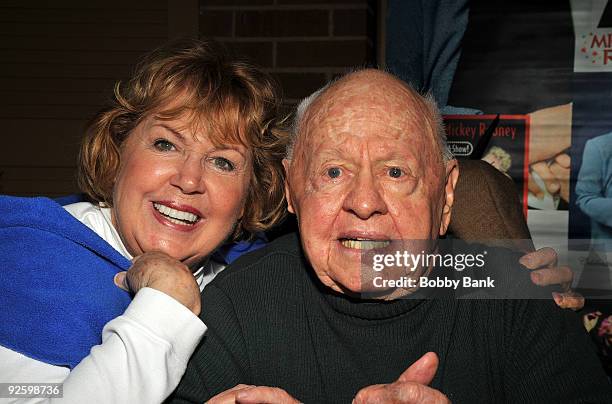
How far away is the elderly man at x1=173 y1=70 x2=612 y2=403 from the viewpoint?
1.46 m

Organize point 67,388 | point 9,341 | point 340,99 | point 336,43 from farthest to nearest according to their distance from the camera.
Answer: point 336,43 → point 340,99 → point 9,341 → point 67,388

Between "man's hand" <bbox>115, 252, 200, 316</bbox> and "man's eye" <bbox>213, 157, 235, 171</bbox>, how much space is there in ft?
1.09

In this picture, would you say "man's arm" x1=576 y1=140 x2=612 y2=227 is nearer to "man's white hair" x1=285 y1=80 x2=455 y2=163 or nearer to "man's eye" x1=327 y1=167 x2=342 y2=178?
"man's white hair" x1=285 y1=80 x2=455 y2=163

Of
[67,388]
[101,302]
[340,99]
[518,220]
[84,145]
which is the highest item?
[340,99]

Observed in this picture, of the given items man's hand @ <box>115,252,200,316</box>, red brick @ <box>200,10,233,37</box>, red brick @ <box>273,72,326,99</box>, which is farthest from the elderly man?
red brick @ <box>200,10,233,37</box>

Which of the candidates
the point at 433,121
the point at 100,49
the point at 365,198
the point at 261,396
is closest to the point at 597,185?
the point at 433,121

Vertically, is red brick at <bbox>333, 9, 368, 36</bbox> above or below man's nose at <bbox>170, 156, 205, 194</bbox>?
above

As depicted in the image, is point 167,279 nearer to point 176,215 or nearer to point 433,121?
point 176,215

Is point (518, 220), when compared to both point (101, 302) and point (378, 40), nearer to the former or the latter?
point (101, 302)

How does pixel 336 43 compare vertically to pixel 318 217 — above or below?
above

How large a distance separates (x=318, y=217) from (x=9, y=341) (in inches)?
29.3

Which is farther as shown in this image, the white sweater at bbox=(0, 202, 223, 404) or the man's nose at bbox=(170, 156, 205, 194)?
the man's nose at bbox=(170, 156, 205, 194)

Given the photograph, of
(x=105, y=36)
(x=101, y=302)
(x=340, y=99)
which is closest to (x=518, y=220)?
(x=340, y=99)

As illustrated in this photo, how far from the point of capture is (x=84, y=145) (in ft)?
6.54
